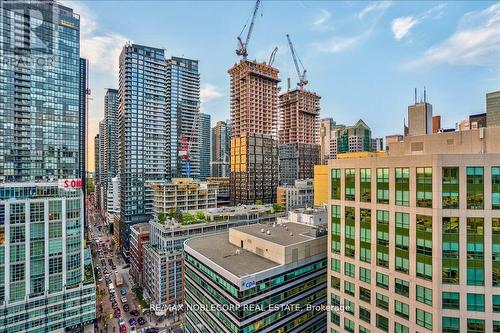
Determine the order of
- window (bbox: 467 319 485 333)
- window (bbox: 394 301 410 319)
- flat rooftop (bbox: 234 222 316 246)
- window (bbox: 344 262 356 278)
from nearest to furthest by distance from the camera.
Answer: window (bbox: 467 319 485 333) → window (bbox: 394 301 410 319) → window (bbox: 344 262 356 278) → flat rooftop (bbox: 234 222 316 246)

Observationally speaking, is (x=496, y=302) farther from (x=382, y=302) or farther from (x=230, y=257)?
(x=230, y=257)

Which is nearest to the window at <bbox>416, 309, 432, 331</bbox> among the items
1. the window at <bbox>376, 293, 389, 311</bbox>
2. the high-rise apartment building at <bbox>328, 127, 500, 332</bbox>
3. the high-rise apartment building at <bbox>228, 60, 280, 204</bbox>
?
the high-rise apartment building at <bbox>328, 127, 500, 332</bbox>

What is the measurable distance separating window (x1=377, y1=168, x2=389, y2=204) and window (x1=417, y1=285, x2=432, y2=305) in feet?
43.4

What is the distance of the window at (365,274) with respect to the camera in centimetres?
4412

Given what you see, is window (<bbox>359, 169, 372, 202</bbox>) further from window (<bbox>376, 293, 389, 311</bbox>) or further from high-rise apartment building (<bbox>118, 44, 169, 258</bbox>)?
high-rise apartment building (<bbox>118, 44, 169, 258</bbox>)

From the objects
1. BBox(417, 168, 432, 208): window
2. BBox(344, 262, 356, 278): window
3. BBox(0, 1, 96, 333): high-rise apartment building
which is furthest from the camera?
BBox(0, 1, 96, 333): high-rise apartment building

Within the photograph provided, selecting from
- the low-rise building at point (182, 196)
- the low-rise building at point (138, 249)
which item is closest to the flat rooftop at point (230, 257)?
the low-rise building at point (138, 249)

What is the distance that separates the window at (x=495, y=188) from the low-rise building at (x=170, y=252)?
84934 millimetres

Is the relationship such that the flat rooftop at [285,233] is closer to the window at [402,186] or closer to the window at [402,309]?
the window at [402,309]

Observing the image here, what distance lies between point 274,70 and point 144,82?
94.9 m

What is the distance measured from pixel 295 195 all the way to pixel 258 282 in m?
125

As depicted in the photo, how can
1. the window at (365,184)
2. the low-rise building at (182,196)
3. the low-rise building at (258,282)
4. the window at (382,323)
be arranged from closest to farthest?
the window at (382,323)
the window at (365,184)
the low-rise building at (258,282)
the low-rise building at (182,196)

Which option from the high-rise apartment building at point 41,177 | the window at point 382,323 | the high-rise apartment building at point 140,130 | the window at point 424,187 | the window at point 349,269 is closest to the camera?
the window at point 424,187

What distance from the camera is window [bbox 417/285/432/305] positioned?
36.9 meters
